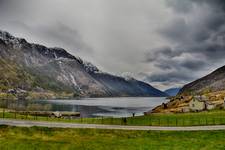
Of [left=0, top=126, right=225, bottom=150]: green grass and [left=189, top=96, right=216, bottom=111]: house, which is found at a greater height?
[left=189, top=96, right=216, bottom=111]: house

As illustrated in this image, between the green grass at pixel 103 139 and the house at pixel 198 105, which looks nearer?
the green grass at pixel 103 139

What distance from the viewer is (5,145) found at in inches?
2002

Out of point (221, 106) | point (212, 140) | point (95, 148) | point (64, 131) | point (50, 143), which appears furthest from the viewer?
point (221, 106)

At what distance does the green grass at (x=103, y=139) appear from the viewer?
169 ft

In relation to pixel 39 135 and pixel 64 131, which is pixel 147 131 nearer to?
pixel 64 131

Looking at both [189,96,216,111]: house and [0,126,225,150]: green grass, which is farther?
[189,96,216,111]: house

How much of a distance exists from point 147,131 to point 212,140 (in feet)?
52.9

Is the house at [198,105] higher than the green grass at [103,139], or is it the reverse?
the house at [198,105]

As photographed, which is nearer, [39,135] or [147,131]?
[39,135]

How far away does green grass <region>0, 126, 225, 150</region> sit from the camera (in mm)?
51656

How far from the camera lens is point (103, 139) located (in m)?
61.3

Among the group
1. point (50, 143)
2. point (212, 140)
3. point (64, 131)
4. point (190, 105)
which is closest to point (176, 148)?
point (212, 140)

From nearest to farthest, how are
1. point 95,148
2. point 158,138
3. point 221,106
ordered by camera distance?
point 95,148
point 158,138
point 221,106

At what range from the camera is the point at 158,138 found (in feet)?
207
